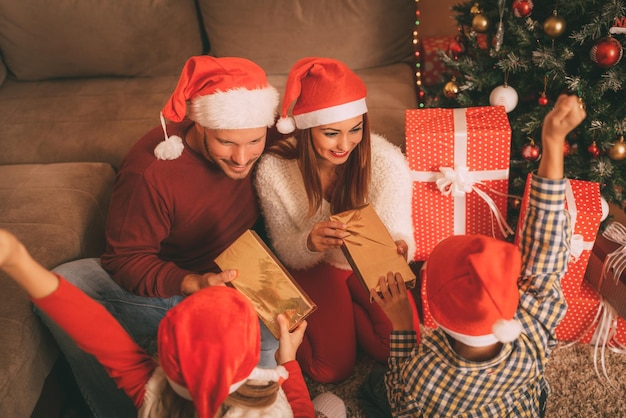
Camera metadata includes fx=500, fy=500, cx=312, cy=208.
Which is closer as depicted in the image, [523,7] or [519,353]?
[519,353]

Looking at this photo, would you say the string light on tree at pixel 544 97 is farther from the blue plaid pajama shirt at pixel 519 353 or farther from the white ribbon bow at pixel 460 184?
the blue plaid pajama shirt at pixel 519 353

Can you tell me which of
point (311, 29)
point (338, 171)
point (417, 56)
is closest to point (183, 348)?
point (338, 171)

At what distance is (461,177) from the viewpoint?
149 centimetres

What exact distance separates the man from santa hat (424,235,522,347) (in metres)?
0.56

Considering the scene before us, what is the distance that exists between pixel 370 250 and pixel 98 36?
1.77m

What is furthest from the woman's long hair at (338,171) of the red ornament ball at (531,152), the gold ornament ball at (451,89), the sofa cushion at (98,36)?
A: the sofa cushion at (98,36)

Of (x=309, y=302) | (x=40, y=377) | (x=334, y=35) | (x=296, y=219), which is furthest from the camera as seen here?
(x=334, y=35)

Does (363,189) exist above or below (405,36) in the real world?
below

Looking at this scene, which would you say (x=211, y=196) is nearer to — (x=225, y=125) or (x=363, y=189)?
(x=225, y=125)

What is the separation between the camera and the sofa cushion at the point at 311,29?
2.17 m

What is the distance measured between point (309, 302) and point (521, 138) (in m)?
0.91

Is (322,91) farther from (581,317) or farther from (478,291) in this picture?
(581,317)

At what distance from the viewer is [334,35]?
2189mm

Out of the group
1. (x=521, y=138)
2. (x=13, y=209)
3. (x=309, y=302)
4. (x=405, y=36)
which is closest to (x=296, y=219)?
(x=309, y=302)
